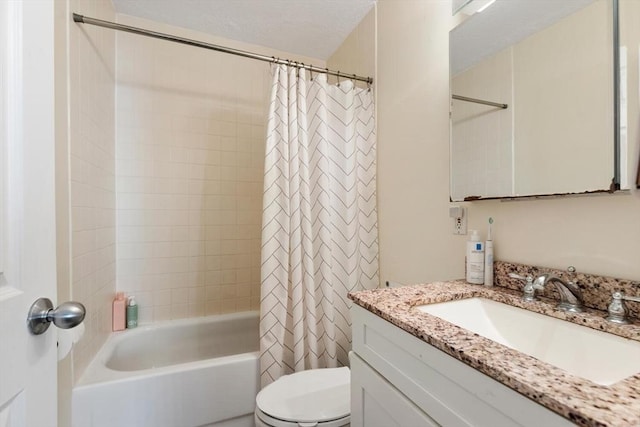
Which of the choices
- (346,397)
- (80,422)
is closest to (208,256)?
(80,422)

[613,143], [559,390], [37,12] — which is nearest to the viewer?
[559,390]

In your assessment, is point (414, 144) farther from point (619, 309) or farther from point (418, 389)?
point (418, 389)

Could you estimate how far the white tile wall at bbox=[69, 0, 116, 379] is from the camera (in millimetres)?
1298

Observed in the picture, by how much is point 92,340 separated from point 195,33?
2069 mm

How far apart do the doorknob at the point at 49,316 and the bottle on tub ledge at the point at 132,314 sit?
1593 millimetres

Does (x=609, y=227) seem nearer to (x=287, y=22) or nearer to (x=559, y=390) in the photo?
(x=559, y=390)

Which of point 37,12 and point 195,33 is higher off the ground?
point 195,33

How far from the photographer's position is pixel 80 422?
48.6 inches

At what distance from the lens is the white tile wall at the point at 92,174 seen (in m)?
1.30

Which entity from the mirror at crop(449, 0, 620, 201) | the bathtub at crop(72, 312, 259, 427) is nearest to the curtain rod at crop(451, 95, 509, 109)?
the mirror at crop(449, 0, 620, 201)

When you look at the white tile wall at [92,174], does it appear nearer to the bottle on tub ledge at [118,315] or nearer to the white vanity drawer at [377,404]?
the bottle on tub ledge at [118,315]

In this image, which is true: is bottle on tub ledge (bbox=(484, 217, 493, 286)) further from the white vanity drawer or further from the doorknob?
the doorknob

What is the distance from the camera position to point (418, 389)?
0.66 meters

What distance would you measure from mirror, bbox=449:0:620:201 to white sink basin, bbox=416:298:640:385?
0.38 meters
